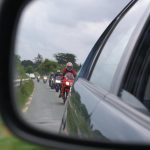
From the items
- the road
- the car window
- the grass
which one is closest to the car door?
the car window

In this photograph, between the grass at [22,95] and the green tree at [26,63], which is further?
the green tree at [26,63]

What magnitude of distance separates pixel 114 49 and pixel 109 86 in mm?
352

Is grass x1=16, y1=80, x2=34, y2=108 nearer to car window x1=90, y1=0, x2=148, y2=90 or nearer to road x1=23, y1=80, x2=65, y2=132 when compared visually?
road x1=23, y1=80, x2=65, y2=132

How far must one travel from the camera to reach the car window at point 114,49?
9.57 feet

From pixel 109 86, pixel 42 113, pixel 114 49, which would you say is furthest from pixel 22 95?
pixel 42 113

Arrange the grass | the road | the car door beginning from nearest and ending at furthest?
the car door → the grass → the road

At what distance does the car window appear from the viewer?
2.92 meters

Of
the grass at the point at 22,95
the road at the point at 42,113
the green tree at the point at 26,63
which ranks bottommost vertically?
the road at the point at 42,113

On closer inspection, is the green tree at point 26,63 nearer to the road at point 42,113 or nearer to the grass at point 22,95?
the grass at point 22,95

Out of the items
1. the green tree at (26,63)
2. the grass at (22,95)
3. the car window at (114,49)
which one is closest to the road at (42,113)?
the grass at (22,95)

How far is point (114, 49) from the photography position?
124 inches

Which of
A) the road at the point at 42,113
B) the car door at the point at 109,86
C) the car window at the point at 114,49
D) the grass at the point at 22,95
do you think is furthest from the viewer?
the car window at the point at 114,49

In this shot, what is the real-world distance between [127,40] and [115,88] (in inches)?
12.5

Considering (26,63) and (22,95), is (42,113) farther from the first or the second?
(22,95)
